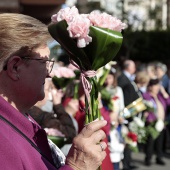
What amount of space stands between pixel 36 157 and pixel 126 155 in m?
7.87

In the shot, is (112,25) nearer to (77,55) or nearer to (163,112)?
(77,55)

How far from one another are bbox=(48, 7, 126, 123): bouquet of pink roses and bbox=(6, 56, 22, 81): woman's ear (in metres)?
0.17

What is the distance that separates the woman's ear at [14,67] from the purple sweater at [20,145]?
106 mm

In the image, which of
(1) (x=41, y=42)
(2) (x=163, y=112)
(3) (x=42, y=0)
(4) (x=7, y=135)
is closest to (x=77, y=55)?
(1) (x=41, y=42)

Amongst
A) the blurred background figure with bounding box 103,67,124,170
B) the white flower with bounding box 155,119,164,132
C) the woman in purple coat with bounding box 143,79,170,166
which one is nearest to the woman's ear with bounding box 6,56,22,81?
the blurred background figure with bounding box 103,67,124,170

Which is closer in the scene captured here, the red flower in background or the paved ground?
the red flower in background

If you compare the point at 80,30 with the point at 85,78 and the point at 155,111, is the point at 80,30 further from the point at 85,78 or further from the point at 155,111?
the point at 155,111

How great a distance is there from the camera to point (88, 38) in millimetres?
2252

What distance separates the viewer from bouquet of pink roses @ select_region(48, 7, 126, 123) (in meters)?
2.24

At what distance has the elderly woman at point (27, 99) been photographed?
2172 mm

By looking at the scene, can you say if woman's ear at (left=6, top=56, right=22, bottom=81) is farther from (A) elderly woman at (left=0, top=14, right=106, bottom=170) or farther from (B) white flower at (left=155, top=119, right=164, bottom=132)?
(B) white flower at (left=155, top=119, right=164, bottom=132)

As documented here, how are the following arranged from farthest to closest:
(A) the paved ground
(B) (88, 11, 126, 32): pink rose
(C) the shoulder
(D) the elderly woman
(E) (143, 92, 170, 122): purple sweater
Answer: (A) the paved ground < (E) (143, 92, 170, 122): purple sweater < (B) (88, 11, 126, 32): pink rose < (D) the elderly woman < (C) the shoulder

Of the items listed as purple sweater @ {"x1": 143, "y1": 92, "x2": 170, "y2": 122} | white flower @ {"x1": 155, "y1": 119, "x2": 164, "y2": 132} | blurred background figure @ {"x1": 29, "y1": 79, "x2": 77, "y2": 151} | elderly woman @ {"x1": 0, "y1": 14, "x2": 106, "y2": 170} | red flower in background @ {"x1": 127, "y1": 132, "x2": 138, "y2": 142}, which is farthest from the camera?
purple sweater @ {"x1": 143, "y1": 92, "x2": 170, "y2": 122}

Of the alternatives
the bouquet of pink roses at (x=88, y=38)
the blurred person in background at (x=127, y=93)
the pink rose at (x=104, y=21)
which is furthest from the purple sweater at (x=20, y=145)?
the blurred person in background at (x=127, y=93)
